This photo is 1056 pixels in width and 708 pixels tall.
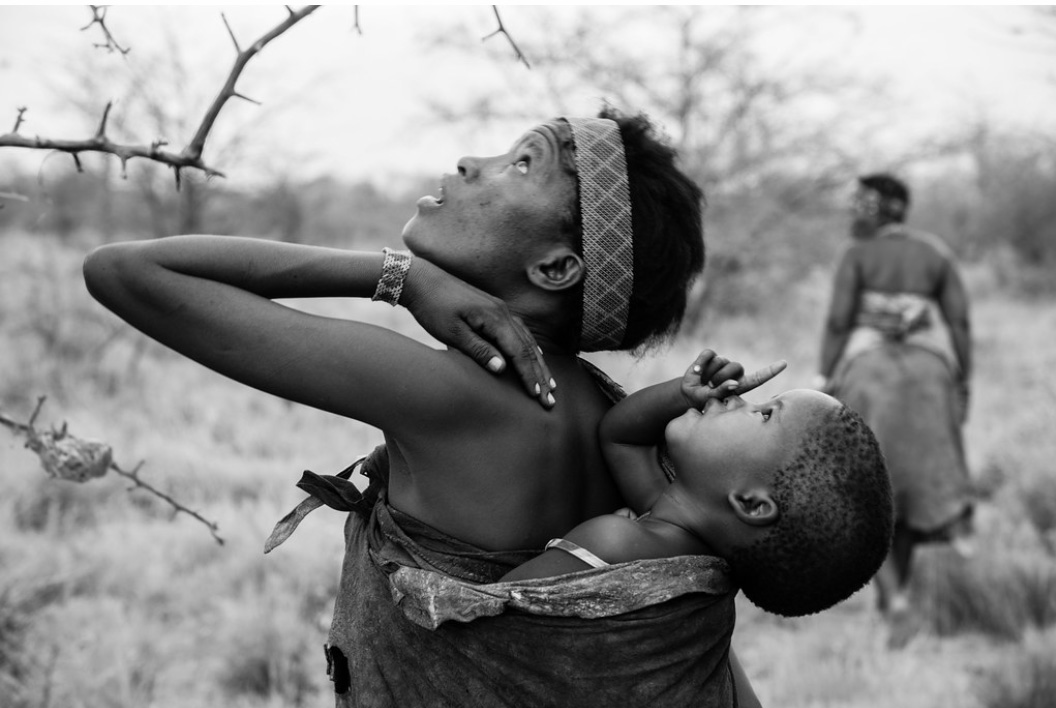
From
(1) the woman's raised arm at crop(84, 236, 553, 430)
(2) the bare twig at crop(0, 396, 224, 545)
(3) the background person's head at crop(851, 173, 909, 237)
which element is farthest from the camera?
(3) the background person's head at crop(851, 173, 909, 237)

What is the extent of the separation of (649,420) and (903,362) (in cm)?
417

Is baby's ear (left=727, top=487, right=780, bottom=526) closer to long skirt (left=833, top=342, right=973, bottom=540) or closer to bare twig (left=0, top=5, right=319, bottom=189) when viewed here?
bare twig (left=0, top=5, right=319, bottom=189)

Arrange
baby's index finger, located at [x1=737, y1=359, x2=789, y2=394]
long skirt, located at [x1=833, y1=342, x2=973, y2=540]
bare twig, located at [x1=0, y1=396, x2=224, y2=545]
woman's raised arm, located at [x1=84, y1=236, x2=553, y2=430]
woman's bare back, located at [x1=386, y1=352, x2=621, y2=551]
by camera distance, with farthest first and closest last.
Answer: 1. long skirt, located at [x1=833, y1=342, x2=973, y2=540]
2. bare twig, located at [x1=0, y1=396, x2=224, y2=545]
3. baby's index finger, located at [x1=737, y1=359, x2=789, y2=394]
4. woman's bare back, located at [x1=386, y1=352, x2=621, y2=551]
5. woman's raised arm, located at [x1=84, y1=236, x2=553, y2=430]

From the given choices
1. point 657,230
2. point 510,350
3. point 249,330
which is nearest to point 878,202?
point 657,230

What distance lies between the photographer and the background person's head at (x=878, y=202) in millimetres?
5828

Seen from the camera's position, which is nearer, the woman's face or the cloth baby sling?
the cloth baby sling

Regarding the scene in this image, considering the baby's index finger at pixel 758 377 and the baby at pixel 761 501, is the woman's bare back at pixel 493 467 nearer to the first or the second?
the baby at pixel 761 501

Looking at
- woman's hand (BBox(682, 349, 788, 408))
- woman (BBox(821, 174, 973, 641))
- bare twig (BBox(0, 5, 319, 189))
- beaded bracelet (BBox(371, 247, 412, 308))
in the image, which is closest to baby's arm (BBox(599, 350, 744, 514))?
woman's hand (BBox(682, 349, 788, 408))

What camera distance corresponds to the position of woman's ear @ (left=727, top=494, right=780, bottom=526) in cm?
167

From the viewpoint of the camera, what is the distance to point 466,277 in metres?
1.75

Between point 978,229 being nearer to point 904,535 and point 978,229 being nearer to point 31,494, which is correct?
point 904,535

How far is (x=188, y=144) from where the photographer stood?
1.88m

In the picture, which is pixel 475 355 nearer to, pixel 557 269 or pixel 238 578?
pixel 557 269

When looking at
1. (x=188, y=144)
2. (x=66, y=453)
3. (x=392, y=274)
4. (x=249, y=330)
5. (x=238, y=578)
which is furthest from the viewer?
(x=238, y=578)
